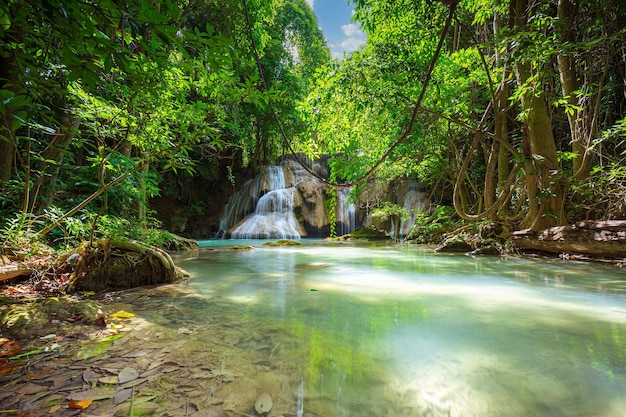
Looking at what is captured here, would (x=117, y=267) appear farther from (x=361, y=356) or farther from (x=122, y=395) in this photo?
(x=361, y=356)

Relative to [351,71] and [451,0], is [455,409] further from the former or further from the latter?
[351,71]

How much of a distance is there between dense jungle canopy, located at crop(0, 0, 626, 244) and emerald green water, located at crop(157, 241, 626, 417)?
1185 mm

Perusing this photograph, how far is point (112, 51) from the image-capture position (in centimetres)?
114

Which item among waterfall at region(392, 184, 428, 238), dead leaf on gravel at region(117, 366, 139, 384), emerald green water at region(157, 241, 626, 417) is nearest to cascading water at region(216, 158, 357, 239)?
waterfall at region(392, 184, 428, 238)

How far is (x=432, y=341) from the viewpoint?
1553 mm

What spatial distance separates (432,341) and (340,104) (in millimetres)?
3822

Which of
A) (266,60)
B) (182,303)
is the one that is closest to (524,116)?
(182,303)

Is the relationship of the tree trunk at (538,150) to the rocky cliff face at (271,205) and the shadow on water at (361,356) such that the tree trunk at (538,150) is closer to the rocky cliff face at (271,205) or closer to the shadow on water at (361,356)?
the shadow on water at (361,356)

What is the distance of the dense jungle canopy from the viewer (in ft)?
6.26

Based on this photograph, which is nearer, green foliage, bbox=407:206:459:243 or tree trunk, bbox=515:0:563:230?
tree trunk, bbox=515:0:563:230

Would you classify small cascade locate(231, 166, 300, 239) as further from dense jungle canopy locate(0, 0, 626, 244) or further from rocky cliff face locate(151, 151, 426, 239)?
dense jungle canopy locate(0, 0, 626, 244)

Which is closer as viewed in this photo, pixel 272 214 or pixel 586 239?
pixel 586 239

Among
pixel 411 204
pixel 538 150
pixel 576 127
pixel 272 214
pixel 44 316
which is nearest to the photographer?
pixel 44 316

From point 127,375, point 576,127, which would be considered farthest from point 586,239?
point 127,375
